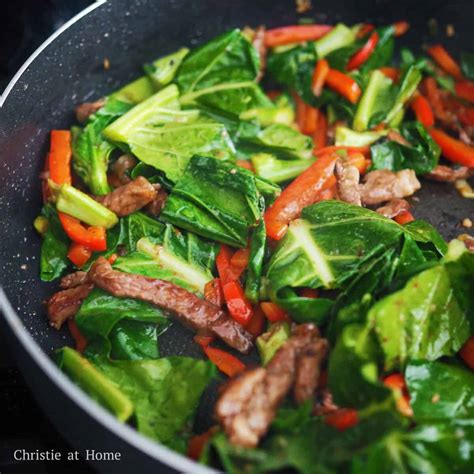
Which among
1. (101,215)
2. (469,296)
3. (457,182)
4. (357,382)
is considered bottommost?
(457,182)

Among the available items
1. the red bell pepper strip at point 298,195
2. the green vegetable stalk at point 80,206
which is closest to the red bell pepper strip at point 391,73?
the red bell pepper strip at point 298,195

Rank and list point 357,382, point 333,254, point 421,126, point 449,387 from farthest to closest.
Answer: point 421,126
point 333,254
point 449,387
point 357,382

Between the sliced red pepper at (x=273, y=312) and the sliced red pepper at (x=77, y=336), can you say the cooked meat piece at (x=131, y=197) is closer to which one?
the sliced red pepper at (x=77, y=336)

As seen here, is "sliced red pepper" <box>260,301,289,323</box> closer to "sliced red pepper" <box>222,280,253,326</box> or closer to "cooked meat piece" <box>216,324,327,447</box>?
"sliced red pepper" <box>222,280,253,326</box>

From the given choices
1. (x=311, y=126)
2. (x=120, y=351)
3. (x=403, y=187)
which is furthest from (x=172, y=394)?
(x=311, y=126)

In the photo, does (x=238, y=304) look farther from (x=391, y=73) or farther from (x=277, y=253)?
(x=391, y=73)

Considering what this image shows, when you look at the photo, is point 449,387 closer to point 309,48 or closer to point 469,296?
point 469,296

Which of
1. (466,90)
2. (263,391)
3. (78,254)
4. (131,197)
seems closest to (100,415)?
(263,391)
